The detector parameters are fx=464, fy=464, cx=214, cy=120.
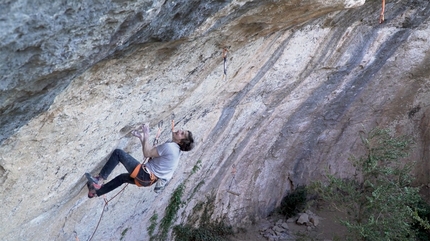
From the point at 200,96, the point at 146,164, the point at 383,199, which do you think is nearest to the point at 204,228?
the point at 383,199

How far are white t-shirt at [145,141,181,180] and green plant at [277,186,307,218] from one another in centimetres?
533

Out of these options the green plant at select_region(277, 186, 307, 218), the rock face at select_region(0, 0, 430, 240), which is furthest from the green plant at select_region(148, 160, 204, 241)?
the green plant at select_region(277, 186, 307, 218)

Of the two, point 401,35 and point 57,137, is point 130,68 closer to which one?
point 57,137

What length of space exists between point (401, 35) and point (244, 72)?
2.94 m

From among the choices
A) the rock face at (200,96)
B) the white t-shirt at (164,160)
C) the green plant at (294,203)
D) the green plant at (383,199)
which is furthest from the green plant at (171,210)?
the green plant at (294,203)

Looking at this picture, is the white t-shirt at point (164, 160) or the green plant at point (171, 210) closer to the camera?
the white t-shirt at point (164, 160)

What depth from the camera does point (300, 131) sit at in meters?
9.24

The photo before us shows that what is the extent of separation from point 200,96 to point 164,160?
4.01ft

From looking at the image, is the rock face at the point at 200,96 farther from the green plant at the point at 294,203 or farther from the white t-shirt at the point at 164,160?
the white t-shirt at the point at 164,160

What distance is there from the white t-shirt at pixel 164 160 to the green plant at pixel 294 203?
210 inches

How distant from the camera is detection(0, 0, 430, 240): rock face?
3564 mm

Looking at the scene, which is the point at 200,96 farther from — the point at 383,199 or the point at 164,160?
the point at 383,199

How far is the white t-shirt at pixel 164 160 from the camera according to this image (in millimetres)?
5375

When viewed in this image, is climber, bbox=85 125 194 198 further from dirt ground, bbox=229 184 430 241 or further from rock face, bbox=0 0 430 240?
dirt ground, bbox=229 184 430 241
